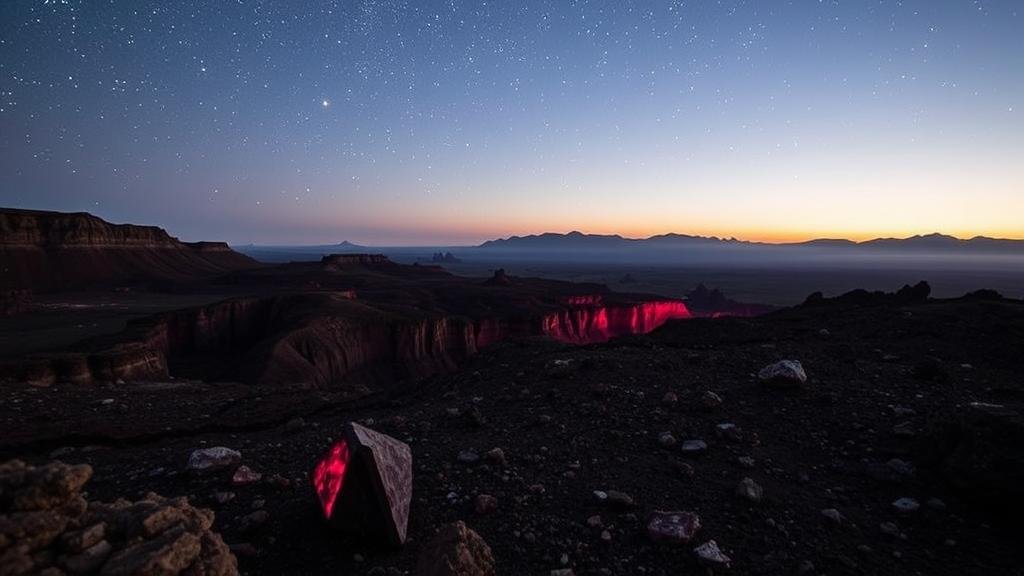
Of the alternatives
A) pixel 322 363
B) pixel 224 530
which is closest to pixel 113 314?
pixel 322 363

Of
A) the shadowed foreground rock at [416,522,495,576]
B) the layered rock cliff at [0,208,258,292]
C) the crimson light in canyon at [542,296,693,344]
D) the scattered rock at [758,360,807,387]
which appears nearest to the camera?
the shadowed foreground rock at [416,522,495,576]

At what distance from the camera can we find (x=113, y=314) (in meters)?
44.6

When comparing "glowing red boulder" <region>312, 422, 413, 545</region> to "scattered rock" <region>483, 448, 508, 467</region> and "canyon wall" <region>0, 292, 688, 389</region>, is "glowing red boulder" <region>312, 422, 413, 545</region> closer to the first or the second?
"scattered rock" <region>483, 448, 508, 467</region>

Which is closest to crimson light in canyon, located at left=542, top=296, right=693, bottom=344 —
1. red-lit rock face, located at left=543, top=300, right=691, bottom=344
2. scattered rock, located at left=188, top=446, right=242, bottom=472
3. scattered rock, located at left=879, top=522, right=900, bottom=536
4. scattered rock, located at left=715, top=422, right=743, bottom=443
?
red-lit rock face, located at left=543, top=300, right=691, bottom=344

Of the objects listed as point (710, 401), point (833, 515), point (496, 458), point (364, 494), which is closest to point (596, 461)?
point (496, 458)

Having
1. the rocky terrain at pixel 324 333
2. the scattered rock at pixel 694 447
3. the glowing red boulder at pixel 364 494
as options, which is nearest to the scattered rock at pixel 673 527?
the scattered rock at pixel 694 447

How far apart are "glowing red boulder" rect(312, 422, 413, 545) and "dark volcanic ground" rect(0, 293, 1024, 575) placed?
0.64ft

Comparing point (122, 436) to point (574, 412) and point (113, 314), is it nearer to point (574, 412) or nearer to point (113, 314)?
point (574, 412)

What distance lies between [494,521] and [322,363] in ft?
129

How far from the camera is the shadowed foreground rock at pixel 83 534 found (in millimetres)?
2941

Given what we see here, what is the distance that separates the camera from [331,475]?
193 inches

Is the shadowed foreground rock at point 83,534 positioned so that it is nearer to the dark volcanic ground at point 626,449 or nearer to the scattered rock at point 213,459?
the dark volcanic ground at point 626,449

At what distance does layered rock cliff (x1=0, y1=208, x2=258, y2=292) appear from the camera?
6506 centimetres

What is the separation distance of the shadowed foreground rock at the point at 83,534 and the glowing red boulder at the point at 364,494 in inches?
49.0
